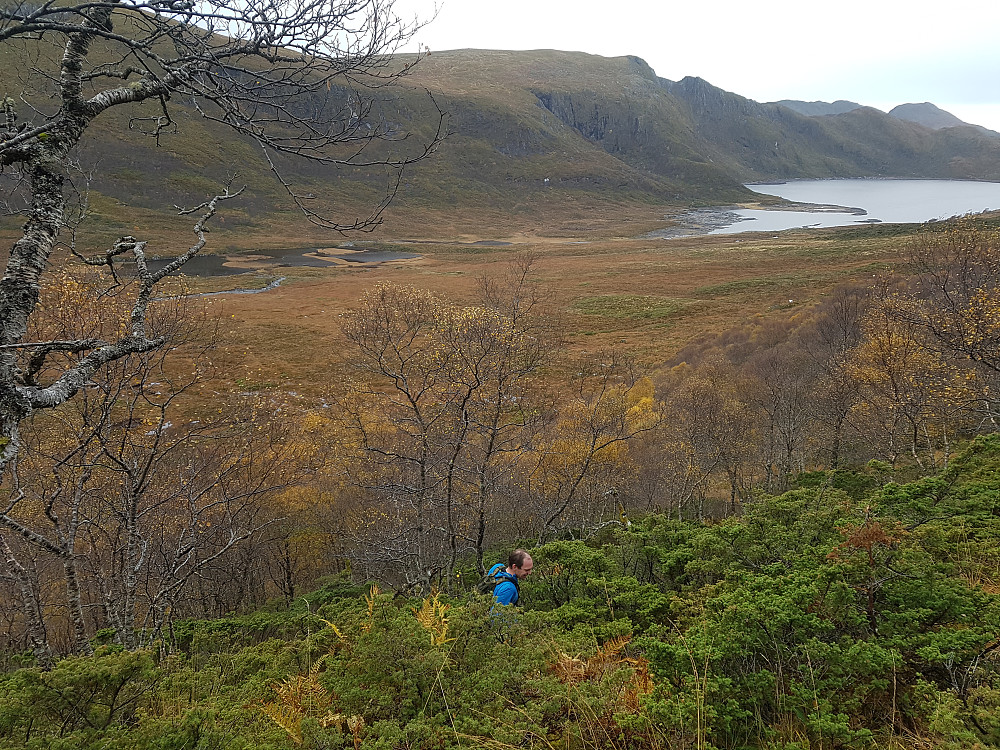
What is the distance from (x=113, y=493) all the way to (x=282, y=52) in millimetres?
12919

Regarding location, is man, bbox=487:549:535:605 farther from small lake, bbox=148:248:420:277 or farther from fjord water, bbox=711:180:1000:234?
fjord water, bbox=711:180:1000:234

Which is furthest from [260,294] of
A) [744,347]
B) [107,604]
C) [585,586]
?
[585,586]


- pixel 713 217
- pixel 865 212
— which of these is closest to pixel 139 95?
pixel 713 217

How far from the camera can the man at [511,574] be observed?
5.62m

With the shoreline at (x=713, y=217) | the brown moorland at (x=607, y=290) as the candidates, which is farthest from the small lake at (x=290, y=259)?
the shoreline at (x=713, y=217)

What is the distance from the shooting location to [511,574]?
19.9ft

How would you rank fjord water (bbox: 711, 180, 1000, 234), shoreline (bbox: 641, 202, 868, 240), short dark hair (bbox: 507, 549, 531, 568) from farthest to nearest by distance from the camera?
shoreline (bbox: 641, 202, 868, 240)
fjord water (bbox: 711, 180, 1000, 234)
short dark hair (bbox: 507, 549, 531, 568)

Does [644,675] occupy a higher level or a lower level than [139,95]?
lower

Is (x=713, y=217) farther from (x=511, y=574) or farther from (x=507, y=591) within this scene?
(x=507, y=591)

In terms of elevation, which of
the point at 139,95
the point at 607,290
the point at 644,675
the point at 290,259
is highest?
the point at 290,259

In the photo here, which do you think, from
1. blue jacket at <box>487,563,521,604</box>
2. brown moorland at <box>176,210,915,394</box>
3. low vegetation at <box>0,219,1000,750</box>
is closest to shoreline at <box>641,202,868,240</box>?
brown moorland at <box>176,210,915,394</box>

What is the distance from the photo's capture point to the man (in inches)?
221

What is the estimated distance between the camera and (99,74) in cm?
338

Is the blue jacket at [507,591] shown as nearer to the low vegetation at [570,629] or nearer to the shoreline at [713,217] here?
the low vegetation at [570,629]
